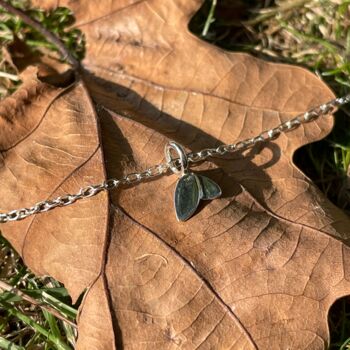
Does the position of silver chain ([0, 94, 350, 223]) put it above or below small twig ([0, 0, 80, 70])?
below

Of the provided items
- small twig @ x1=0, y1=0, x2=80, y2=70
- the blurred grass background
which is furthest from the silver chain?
small twig @ x1=0, y1=0, x2=80, y2=70

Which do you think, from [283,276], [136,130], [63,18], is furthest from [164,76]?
[283,276]

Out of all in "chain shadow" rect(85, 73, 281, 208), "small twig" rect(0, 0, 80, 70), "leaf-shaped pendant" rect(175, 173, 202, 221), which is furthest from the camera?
"small twig" rect(0, 0, 80, 70)

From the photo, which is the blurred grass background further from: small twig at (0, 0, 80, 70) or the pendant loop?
the pendant loop

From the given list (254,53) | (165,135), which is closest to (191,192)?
(165,135)

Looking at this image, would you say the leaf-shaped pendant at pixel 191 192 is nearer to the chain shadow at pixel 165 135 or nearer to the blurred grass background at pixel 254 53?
the chain shadow at pixel 165 135

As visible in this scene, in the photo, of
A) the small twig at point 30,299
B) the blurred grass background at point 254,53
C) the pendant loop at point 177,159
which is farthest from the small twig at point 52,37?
the small twig at point 30,299
